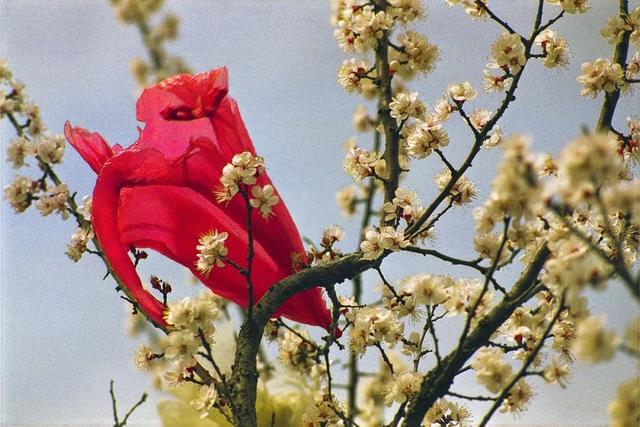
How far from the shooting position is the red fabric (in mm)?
1002

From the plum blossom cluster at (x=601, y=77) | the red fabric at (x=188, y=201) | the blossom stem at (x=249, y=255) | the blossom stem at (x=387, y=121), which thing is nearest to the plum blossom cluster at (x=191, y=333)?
the blossom stem at (x=249, y=255)

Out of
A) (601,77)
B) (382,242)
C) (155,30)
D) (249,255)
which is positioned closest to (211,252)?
(249,255)

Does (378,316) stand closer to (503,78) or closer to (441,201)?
(441,201)

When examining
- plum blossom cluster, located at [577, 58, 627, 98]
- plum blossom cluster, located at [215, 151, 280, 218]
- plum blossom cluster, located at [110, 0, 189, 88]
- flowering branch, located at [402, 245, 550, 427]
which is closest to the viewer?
flowering branch, located at [402, 245, 550, 427]

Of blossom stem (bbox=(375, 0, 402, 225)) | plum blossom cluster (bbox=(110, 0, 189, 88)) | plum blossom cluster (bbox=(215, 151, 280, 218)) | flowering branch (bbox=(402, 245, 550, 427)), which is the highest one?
plum blossom cluster (bbox=(110, 0, 189, 88))

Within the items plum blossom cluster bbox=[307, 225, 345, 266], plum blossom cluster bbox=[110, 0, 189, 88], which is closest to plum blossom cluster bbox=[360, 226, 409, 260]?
plum blossom cluster bbox=[307, 225, 345, 266]

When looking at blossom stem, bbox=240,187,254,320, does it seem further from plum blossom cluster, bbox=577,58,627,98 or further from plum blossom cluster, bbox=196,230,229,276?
plum blossom cluster, bbox=577,58,627,98

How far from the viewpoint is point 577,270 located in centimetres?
54

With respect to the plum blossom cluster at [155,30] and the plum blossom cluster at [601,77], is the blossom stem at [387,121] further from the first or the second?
the plum blossom cluster at [155,30]

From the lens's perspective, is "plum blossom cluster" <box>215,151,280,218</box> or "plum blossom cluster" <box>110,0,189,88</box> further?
"plum blossom cluster" <box>110,0,189,88</box>

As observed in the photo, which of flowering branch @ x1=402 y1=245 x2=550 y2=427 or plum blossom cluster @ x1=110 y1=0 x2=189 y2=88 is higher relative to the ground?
plum blossom cluster @ x1=110 y1=0 x2=189 y2=88

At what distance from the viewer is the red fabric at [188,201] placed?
1.00 metres

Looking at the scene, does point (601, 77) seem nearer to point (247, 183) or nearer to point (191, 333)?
point (247, 183)

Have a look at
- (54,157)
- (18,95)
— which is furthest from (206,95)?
(18,95)
